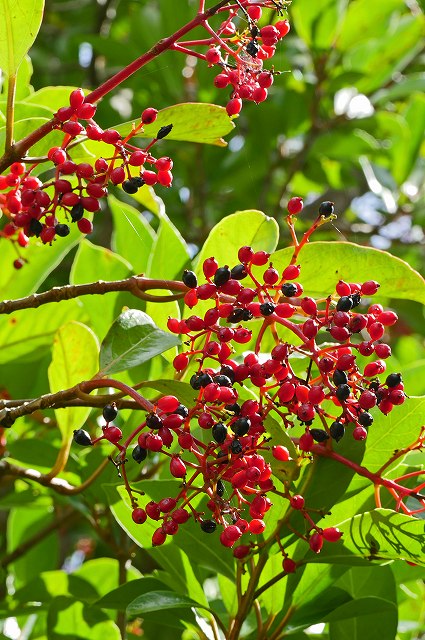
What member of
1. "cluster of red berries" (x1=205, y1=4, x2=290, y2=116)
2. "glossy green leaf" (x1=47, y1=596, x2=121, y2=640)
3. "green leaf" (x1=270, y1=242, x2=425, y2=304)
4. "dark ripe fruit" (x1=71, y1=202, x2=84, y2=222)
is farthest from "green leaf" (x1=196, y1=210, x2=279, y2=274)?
"glossy green leaf" (x1=47, y1=596, x2=121, y2=640)

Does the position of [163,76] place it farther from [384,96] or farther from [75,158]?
[75,158]

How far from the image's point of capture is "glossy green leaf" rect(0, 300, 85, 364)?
6.03 feet

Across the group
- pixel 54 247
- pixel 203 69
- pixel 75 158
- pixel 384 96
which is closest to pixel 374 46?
pixel 384 96

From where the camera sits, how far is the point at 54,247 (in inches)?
73.5

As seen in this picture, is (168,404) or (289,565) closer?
(168,404)

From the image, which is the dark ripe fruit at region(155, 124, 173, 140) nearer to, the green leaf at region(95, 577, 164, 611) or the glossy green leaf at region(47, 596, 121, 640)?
the green leaf at region(95, 577, 164, 611)

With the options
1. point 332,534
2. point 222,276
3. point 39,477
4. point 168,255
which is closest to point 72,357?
point 39,477

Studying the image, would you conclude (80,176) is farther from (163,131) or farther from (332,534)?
(332,534)

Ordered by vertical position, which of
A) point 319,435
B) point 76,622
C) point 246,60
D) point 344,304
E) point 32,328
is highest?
point 246,60

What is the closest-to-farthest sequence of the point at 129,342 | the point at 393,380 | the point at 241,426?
1. the point at 241,426
2. the point at 393,380
3. the point at 129,342

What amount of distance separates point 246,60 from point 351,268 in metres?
0.35

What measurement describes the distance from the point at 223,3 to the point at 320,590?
885 mm

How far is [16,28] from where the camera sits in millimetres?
1271

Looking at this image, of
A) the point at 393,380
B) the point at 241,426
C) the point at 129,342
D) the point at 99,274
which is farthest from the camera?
the point at 99,274
